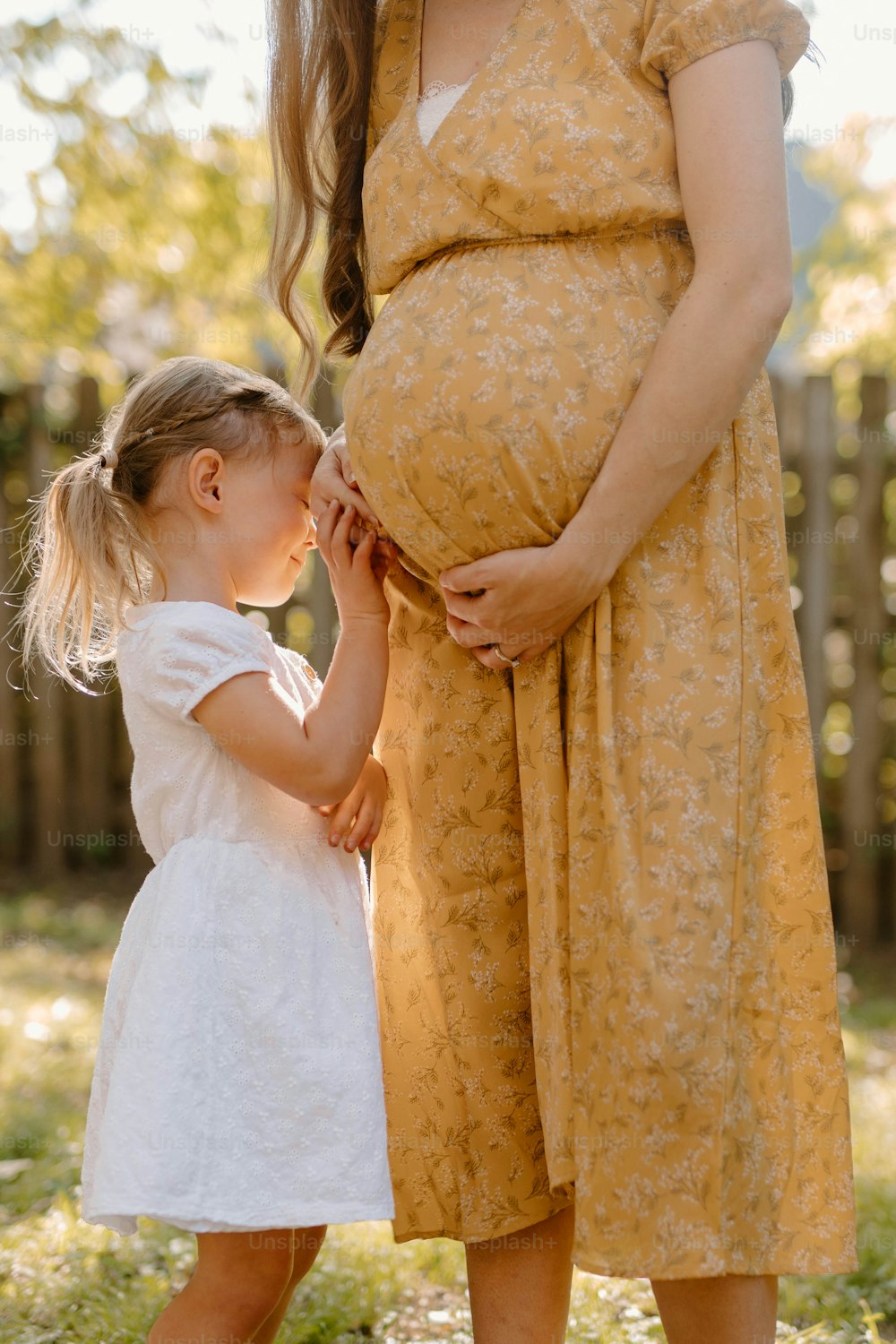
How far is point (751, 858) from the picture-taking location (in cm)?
162

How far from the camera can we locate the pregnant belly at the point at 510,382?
1596 mm

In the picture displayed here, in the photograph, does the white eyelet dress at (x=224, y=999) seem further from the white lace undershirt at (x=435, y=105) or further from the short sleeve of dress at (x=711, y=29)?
the short sleeve of dress at (x=711, y=29)

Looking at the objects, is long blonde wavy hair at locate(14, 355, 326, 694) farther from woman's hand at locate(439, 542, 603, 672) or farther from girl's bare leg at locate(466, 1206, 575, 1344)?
girl's bare leg at locate(466, 1206, 575, 1344)

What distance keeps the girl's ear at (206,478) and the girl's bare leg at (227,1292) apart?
40.4 inches

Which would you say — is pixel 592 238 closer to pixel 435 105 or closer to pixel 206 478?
pixel 435 105

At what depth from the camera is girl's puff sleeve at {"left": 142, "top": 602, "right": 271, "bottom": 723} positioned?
70.7 inches

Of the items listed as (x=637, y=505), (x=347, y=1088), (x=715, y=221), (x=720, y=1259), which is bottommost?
(x=720, y=1259)

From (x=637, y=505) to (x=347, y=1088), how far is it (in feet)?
2.89

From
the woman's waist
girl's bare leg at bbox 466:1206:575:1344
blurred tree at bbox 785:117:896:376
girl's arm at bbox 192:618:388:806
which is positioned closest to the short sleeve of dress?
the woman's waist

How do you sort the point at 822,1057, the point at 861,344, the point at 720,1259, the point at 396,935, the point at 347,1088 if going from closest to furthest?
the point at 720,1259 < the point at 822,1057 < the point at 347,1088 < the point at 396,935 < the point at 861,344

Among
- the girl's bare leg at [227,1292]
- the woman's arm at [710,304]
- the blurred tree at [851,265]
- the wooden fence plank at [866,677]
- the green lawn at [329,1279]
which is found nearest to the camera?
the woman's arm at [710,304]

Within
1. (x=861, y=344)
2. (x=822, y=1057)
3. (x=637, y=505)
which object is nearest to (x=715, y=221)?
(x=637, y=505)

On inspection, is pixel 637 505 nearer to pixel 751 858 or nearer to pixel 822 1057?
pixel 751 858

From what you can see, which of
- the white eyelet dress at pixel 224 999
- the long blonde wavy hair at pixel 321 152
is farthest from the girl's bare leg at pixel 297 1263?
the long blonde wavy hair at pixel 321 152
